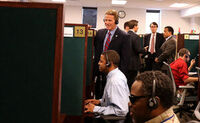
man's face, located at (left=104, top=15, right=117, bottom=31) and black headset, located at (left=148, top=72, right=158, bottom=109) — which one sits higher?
man's face, located at (left=104, top=15, right=117, bottom=31)

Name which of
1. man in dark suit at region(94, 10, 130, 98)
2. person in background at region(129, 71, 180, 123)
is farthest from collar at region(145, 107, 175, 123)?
man in dark suit at region(94, 10, 130, 98)

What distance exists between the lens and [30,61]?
83 cm

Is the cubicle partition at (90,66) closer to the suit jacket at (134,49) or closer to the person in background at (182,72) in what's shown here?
the suit jacket at (134,49)

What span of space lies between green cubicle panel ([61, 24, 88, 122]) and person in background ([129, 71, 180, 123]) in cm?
86

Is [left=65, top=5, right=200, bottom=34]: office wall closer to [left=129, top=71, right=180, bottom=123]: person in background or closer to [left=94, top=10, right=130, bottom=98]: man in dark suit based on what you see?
[left=94, top=10, right=130, bottom=98]: man in dark suit

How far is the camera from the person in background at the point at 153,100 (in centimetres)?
90

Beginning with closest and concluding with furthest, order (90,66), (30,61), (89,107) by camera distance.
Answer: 1. (30,61)
2. (89,107)
3. (90,66)

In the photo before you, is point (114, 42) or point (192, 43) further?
point (192, 43)

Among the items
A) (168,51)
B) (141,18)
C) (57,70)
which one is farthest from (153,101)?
(141,18)

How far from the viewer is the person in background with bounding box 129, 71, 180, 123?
0.90 meters

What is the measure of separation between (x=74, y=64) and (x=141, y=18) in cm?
955

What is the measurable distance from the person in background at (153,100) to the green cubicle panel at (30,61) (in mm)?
350

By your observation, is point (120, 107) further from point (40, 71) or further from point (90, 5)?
point (90, 5)

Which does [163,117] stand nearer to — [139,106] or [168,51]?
[139,106]
